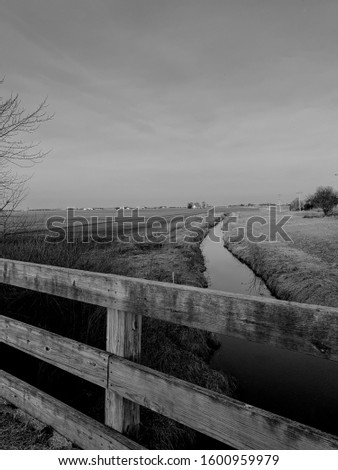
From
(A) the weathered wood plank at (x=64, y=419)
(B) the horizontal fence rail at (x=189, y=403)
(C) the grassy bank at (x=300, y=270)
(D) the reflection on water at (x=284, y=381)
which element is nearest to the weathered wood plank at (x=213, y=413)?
(B) the horizontal fence rail at (x=189, y=403)

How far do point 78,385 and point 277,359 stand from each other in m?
5.75

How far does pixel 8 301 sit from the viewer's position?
5.01 metres

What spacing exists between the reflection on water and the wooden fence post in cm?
490

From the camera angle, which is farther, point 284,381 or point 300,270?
point 300,270

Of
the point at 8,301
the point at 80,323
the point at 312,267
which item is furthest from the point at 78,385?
the point at 312,267

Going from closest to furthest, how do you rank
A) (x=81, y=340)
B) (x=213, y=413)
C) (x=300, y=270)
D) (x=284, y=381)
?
(x=213, y=413)
(x=81, y=340)
(x=284, y=381)
(x=300, y=270)

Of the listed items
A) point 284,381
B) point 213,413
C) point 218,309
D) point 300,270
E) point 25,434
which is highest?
point 218,309

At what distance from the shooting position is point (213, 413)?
2.18 meters

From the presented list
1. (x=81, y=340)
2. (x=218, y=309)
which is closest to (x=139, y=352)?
(x=218, y=309)

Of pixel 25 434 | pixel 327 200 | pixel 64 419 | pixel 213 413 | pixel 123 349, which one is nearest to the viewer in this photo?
pixel 213 413

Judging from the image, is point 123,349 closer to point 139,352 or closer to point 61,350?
point 139,352

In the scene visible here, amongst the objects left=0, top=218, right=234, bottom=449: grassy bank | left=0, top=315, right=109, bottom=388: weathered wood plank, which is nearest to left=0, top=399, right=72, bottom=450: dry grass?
left=0, top=315, right=109, bottom=388: weathered wood plank

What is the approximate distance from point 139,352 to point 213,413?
2.55 ft
